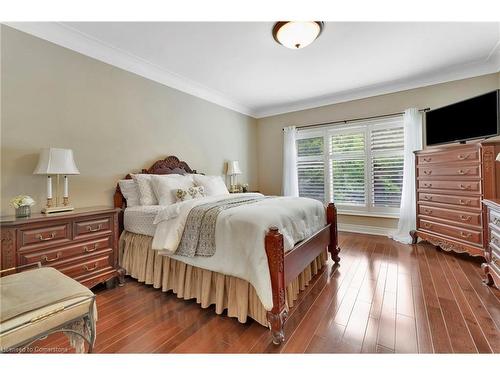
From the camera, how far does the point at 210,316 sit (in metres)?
1.80

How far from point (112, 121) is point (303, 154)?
3.46m

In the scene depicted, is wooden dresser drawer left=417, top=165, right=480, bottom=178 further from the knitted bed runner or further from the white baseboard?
the knitted bed runner

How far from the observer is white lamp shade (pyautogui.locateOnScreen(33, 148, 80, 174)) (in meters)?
1.93

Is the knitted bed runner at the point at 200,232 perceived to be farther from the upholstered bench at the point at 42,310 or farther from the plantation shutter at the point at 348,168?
the plantation shutter at the point at 348,168

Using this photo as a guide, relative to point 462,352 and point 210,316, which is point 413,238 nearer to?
point 462,352

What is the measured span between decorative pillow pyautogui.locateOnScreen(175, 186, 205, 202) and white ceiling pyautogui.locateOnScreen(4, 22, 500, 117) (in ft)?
5.34

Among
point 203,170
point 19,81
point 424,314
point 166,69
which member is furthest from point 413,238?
point 19,81

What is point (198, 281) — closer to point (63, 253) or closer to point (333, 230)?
point (63, 253)

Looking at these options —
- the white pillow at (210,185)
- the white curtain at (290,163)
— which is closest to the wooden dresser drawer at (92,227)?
the white pillow at (210,185)

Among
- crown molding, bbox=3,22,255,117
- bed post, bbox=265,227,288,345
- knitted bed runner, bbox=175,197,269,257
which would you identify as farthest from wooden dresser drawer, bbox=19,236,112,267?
crown molding, bbox=3,22,255,117

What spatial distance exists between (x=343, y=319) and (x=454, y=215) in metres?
2.20

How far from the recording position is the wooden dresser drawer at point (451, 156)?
2574 millimetres

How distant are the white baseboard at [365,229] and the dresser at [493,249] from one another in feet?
5.58

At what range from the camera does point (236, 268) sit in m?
1.66
